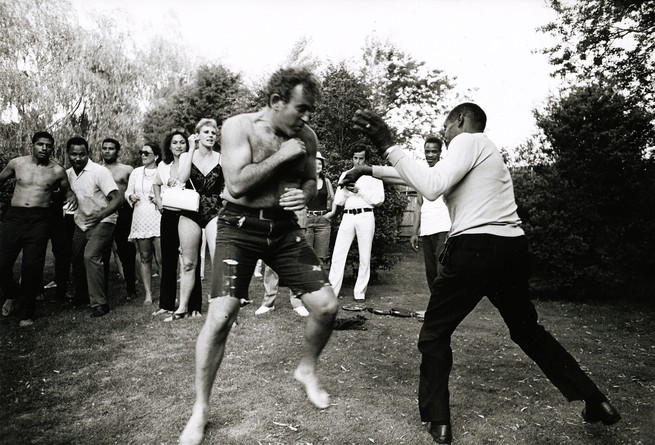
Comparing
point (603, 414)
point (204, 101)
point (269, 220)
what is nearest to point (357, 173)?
point (269, 220)

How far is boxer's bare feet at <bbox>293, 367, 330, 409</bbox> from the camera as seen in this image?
125 inches

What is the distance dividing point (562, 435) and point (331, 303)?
→ 69.4 inches

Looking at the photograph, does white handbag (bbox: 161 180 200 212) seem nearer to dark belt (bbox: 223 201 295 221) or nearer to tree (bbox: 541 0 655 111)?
dark belt (bbox: 223 201 295 221)

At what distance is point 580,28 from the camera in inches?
444

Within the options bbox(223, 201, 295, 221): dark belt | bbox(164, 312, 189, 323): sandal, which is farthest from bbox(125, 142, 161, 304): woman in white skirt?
bbox(223, 201, 295, 221): dark belt

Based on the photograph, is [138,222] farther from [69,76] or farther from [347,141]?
[69,76]

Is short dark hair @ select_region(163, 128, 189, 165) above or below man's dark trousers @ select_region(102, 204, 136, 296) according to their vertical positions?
above

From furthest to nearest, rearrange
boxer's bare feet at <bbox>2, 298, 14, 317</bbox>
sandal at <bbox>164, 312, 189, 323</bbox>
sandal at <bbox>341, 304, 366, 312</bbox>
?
1. sandal at <bbox>341, 304, 366, 312</bbox>
2. boxer's bare feet at <bbox>2, 298, 14, 317</bbox>
3. sandal at <bbox>164, 312, 189, 323</bbox>

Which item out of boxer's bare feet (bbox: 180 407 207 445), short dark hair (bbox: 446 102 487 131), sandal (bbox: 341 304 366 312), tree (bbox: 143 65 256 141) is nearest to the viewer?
boxer's bare feet (bbox: 180 407 207 445)

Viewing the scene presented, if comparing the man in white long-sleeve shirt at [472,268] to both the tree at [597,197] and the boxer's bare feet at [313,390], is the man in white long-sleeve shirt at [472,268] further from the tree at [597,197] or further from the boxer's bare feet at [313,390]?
the tree at [597,197]

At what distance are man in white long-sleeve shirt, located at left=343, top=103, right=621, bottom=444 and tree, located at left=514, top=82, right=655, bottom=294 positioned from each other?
545 centimetres

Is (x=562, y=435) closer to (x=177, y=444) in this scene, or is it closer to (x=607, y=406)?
(x=607, y=406)

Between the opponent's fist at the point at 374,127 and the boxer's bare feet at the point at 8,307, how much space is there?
562cm

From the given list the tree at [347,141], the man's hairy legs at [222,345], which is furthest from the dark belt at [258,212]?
the tree at [347,141]
